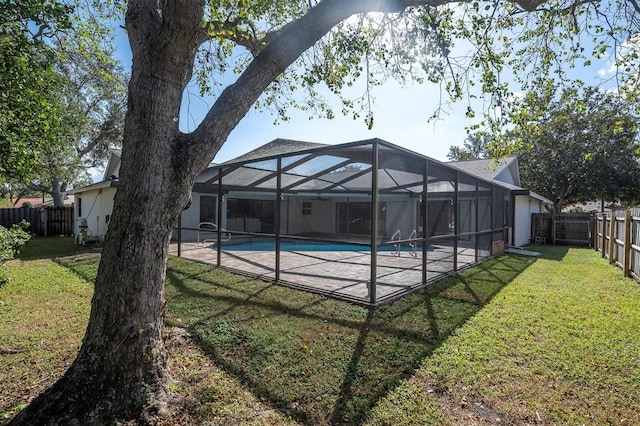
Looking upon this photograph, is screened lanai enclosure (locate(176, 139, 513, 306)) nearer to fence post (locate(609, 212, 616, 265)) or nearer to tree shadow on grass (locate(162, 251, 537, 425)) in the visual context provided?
tree shadow on grass (locate(162, 251, 537, 425))

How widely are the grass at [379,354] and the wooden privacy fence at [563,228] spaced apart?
964 centimetres

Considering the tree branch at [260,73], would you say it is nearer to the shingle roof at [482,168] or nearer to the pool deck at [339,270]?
the pool deck at [339,270]

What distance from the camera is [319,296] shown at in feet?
17.0

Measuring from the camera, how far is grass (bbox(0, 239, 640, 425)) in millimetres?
2350

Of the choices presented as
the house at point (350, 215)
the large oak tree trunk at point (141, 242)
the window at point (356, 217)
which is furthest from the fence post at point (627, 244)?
the window at point (356, 217)

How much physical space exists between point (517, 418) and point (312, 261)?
657 cm

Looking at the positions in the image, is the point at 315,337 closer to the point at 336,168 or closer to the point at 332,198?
the point at 336,168

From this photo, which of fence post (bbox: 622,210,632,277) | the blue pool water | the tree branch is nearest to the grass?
fence post (bbox: 622,210,632,277)

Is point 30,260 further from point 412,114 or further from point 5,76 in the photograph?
point 412,114

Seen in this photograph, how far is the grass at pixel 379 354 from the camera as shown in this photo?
2350 mm

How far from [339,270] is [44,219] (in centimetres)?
1641

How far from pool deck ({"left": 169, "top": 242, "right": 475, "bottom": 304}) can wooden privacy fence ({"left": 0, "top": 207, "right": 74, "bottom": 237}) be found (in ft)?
33.2

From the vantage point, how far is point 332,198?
16719 millimetres

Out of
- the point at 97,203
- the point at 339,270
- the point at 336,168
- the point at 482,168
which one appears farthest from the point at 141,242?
the point at 482,168
